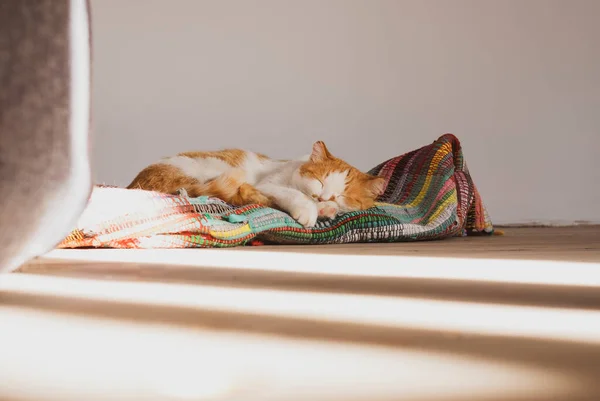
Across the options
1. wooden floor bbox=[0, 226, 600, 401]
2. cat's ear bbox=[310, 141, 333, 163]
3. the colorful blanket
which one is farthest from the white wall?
wooden floor bbox=[0, 226, 600, 401]

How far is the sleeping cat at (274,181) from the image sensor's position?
2.02 meters

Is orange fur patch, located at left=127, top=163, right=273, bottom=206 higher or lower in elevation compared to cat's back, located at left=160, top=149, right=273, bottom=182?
lower

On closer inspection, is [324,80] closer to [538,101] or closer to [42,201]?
[538,101]

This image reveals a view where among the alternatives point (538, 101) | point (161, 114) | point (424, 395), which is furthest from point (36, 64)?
point (538, 101)

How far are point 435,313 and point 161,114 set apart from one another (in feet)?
10.6

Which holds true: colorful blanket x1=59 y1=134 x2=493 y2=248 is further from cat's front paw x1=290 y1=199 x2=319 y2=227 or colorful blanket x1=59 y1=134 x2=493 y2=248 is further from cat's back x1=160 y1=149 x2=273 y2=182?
cat's back x1=160 y1=149 x2=273 y2=182

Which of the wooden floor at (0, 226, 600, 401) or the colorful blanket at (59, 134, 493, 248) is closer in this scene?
the wooden floor at (0, 226, 600, 401)

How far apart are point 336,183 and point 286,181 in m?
0.21

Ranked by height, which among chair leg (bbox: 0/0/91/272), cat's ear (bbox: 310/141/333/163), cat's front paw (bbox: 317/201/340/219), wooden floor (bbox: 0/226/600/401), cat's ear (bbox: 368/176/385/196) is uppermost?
chair leg (bbox: 0/0/91/272)

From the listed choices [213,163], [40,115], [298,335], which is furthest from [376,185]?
[40,115]

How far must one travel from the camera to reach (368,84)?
3764 millimetres

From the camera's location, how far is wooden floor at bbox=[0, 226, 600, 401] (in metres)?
0.39

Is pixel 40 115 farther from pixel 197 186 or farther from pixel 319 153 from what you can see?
pixel 319 153

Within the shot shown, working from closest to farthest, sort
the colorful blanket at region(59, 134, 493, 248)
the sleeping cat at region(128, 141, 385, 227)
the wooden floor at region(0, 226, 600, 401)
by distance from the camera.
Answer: the wooden floor at region(0, 226, 600, 401) → the colorful blanket at region(59, 134, 493, 248) → the sleeping cat at region(128, 141, 385, 227)
